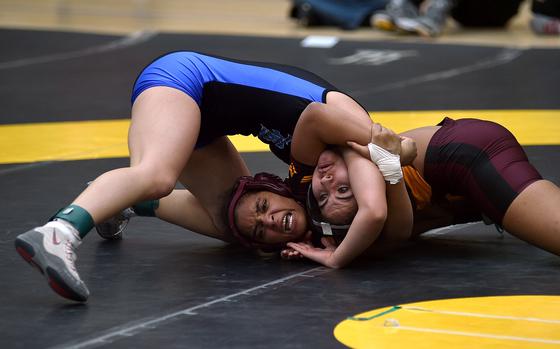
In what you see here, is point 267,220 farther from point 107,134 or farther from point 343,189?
point 107,134

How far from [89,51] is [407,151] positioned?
18.5 ft

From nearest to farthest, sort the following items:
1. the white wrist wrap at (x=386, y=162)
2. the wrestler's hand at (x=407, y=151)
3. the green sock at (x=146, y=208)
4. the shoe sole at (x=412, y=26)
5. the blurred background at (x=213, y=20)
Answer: the white wrist wrap at (x=386, y=162) < the wrestler's hand at (x=407, y=151) < the green sock at (x=146, y=208) < the shoe sole at (x=412, y=26) < the blurred background at (x=213, y=20)

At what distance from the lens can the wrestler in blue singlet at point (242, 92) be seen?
144 inches

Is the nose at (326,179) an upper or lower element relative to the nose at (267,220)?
upper

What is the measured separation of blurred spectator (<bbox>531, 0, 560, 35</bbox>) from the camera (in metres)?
9.56

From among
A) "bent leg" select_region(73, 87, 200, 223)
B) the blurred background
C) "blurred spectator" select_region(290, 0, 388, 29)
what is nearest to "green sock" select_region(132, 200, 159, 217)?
"bent leg" select_region(73, 87, 200, 223)

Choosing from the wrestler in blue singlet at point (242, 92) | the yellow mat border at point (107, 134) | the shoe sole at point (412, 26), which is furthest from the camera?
the shoe sole at point (412, 26)

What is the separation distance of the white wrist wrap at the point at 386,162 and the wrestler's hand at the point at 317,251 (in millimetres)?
310

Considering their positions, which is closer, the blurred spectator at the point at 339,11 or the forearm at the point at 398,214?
the forearm at the point at 398,214

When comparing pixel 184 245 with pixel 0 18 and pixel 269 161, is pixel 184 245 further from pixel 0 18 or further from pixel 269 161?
pixel 0 18

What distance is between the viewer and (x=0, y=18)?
10727mm

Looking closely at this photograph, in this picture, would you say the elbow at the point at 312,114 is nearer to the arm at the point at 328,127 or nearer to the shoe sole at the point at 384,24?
the arm at the point at 328,127

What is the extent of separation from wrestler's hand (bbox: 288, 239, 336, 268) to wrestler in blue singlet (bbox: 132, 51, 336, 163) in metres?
0.33

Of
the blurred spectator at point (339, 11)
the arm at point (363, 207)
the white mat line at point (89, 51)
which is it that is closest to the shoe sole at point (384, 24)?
the blurred spectator at point (339, 11)
